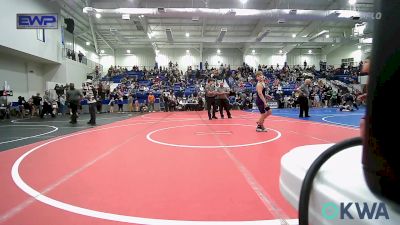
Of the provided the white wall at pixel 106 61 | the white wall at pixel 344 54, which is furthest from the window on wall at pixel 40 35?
the white wall at pixel 344 54

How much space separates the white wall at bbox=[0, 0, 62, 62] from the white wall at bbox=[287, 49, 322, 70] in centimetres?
3112

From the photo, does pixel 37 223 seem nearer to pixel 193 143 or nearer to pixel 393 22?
pixel 393 22

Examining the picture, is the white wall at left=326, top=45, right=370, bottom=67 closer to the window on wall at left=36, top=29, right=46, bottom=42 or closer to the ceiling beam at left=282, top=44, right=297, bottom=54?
the ceiling beam at left=282, top=44, right=297, bottom=54

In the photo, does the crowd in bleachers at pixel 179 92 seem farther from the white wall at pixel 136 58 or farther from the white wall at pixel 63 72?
the white wall at pixel 136 58

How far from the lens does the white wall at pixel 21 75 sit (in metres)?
18.9

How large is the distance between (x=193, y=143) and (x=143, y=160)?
1.65 metres

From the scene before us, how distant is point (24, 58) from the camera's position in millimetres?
20859

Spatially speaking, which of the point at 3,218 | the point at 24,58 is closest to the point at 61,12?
the point at 24,58

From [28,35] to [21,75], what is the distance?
3.70 metres

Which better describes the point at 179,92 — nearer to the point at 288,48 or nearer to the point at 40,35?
the point at 40,35

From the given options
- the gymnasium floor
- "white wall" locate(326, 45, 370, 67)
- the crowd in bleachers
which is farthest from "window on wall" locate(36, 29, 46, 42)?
"white wall" locate(326, 45, 370, 67)

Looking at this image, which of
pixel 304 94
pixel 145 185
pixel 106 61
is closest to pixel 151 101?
pixel 304 94

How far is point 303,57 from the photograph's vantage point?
41344 mm

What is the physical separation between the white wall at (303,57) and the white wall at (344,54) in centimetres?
151
